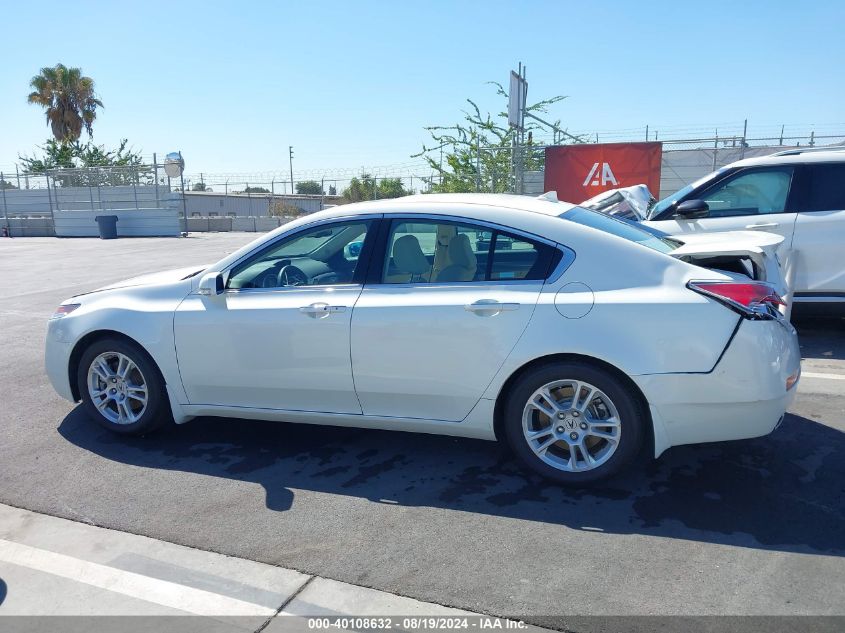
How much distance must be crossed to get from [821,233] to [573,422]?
4.38 meters

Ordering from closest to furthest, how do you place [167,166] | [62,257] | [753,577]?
1. [753,577]
2. [62,257]
3. [167,166]

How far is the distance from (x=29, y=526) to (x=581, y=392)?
2.97 metres

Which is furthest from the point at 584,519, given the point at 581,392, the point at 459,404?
the point at 459,404

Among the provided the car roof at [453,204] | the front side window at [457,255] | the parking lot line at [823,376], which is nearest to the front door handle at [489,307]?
the front side window at [457,255]

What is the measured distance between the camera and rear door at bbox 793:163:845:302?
6559mm

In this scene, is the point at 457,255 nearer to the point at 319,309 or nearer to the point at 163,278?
the point at 319,309

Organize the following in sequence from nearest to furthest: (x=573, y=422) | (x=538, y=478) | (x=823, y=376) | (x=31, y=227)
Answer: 1. (x=573, y=422)
2. (x=538, y=478)
3. (x=823, y=376)
4. (x=31, y=227)

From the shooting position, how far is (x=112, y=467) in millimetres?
4270

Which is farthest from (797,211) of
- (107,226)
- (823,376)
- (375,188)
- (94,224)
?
(94,224)

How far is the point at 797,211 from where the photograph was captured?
6.70 meters

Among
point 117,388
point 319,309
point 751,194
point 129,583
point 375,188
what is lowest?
point 129,583

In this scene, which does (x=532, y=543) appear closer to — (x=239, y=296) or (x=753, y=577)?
A: (x=753, y=577)

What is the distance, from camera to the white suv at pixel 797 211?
6590 mm

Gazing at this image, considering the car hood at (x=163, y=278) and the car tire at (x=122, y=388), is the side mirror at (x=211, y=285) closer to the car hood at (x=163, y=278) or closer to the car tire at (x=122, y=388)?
the car hood at (x=163, y=278)
